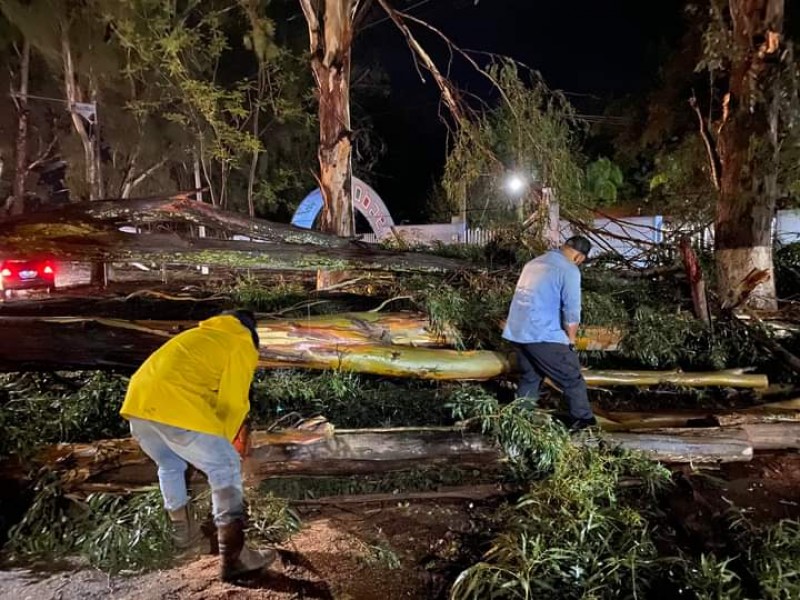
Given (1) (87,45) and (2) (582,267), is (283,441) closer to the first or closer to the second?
(2) (582,267)

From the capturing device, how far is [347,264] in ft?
18.9

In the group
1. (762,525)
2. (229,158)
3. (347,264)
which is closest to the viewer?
(762,525)

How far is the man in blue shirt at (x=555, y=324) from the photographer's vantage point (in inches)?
178

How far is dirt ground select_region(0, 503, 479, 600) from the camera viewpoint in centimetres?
298

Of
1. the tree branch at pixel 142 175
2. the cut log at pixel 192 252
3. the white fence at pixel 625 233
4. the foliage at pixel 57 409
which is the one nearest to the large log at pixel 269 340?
the foliage at pixel 57 409

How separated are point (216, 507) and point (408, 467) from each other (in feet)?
4.85

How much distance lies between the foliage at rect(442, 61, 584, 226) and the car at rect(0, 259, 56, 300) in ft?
25.4

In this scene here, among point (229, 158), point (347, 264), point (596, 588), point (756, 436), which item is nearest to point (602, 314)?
point (756, 436)

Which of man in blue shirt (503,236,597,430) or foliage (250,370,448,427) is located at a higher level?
man in blue shirt (503,236,597,430)

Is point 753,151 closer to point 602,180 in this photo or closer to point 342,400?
point 342,400

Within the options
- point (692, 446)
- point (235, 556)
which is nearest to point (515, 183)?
point (692, 446)

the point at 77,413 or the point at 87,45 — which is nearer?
the point at 77,413

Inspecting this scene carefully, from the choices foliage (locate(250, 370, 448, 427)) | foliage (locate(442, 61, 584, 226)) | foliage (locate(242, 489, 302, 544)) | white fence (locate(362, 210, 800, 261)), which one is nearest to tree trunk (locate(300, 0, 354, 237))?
white fence (locate(362, 210, 800, 261))

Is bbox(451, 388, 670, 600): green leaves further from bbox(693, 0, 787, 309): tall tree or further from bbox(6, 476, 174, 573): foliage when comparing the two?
bbox(693, 0, 787, 309): tall tree
